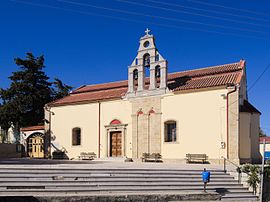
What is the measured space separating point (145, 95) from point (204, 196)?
16518 millimetres

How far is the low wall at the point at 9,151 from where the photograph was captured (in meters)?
35.6

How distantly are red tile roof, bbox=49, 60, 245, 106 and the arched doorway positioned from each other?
3.96 metres

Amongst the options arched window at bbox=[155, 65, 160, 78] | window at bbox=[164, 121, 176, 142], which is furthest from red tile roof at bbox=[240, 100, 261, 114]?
arched window at bbox=[155, 65, 160, 78]

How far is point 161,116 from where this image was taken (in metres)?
30.8

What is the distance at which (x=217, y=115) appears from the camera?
91.1 ft

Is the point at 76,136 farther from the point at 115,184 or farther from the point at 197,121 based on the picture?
the point at 115,184

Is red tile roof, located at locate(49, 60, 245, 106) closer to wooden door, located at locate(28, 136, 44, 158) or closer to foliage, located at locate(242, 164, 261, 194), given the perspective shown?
wooden door, located at locate(28, 136, 44, 158)

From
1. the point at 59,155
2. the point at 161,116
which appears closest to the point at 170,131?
the point at 161,116

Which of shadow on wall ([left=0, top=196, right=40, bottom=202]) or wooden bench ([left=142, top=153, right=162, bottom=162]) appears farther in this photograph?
wooden bench ([left=142, top=153, right=162, bottom=162])

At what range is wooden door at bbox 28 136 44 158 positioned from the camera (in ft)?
129

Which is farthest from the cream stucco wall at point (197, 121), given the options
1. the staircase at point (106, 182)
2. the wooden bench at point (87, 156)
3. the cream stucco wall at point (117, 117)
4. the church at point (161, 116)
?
the staircase at point (106, 182)

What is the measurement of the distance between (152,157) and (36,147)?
47.6 feet

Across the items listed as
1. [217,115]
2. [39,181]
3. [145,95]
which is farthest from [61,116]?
[39,181]

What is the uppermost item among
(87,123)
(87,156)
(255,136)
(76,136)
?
(87,123)
